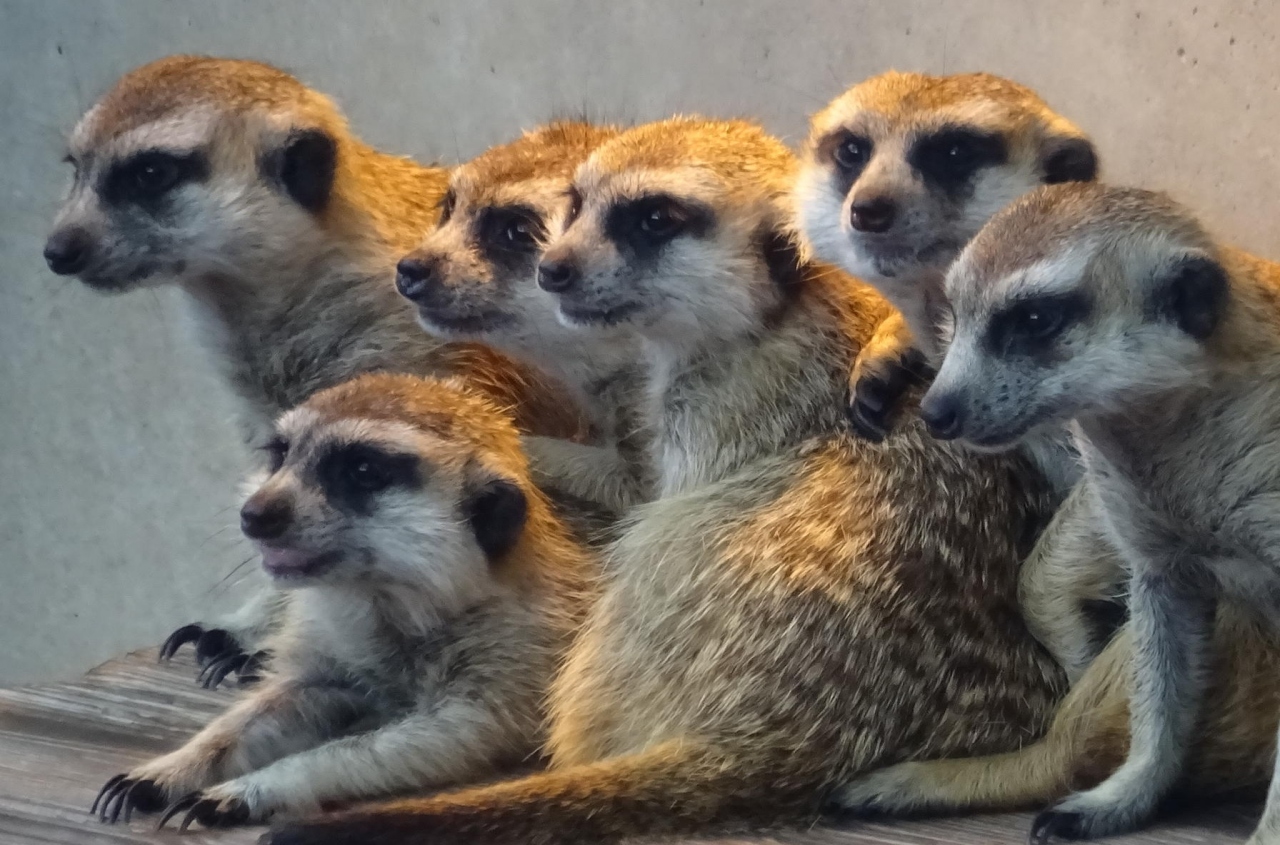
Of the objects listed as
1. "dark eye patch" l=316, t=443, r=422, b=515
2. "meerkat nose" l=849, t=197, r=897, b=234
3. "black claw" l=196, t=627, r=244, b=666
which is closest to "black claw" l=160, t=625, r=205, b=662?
"black claw" l=196, t=627, r=244, b=666

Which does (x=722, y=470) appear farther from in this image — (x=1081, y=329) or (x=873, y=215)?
(x=1081, y=329)

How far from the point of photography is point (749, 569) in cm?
139

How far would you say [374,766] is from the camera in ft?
4.43

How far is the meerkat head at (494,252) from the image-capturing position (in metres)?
1.59

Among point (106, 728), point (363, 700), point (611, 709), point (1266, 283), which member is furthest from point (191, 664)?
point (1266, 283)

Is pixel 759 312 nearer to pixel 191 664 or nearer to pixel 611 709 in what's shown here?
pixel 611 709

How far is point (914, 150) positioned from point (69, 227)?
930 millimetres

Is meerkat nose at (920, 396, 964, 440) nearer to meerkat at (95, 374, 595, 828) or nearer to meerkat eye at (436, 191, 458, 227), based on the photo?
meerkat at (95, 374, 595, 828)

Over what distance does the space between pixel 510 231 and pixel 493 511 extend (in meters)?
0.37

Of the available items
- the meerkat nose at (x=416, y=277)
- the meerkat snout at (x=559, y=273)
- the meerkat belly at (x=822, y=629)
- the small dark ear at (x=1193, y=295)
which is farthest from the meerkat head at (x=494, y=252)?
the small dark ear at (x=1193, y=295)

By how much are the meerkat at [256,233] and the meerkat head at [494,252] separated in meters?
0.13

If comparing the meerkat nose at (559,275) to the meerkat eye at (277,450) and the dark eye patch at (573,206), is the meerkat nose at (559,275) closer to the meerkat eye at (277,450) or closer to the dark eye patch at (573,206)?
the dark eye patch at (573,206)

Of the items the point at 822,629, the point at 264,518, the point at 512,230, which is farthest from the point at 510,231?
the point at 822,629

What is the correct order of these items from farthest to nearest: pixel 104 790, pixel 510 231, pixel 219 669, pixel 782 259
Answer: pixel 219 669, pixel 510 231, pixel 782 259, pixel 104 790
